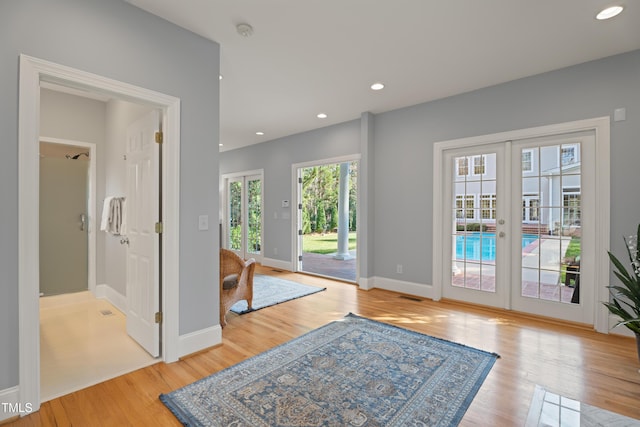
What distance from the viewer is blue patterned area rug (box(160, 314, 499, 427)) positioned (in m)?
1.79

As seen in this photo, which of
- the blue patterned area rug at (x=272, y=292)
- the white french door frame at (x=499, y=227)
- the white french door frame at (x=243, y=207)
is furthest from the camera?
the white french door frame at (x=243, y=207)

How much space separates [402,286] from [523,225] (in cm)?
179

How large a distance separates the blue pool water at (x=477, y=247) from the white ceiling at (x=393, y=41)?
190 cm

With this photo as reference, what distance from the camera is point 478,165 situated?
3.94 m

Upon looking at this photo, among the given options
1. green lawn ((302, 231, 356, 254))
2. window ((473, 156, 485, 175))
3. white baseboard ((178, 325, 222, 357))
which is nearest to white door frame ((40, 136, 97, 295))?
white baseboard ((178, 325, 222, 357))

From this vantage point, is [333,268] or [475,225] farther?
[333,268]

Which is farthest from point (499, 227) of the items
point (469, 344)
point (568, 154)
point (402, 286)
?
point (469, 344)

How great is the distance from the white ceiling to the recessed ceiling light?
49 mm

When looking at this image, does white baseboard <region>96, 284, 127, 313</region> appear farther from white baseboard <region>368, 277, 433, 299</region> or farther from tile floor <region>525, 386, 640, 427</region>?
tile floor <region>525, 386, 640, 427</region>

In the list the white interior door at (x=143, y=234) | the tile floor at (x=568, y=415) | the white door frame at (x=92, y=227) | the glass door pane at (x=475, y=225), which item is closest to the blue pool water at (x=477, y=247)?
the glass door pane at (x=475, y=225)

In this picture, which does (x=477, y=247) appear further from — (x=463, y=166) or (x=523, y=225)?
(x=463, y=166)

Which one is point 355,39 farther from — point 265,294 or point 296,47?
point 265,294

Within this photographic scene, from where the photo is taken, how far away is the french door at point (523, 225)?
10.7 ft

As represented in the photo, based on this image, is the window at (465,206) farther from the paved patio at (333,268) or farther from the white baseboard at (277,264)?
the white baseboard at (277,264)
